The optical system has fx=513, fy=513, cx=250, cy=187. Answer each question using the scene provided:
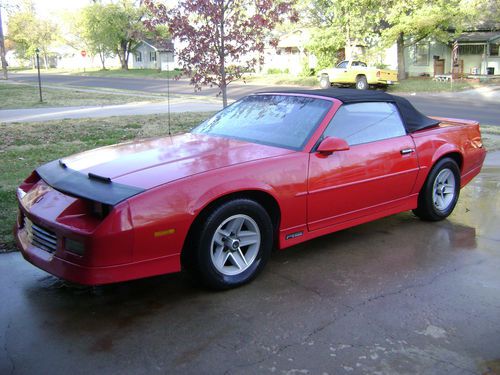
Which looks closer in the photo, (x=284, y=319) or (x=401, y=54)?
(x=284, y=319)

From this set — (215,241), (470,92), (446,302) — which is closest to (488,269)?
(446,302)

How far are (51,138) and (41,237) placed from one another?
7105mm

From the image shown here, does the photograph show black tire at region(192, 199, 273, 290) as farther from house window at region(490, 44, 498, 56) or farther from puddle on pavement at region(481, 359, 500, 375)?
house window at region(490, 44, 498, 56)

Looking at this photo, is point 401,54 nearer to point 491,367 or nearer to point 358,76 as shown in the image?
point 358,76

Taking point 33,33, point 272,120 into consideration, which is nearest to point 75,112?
point 272,120

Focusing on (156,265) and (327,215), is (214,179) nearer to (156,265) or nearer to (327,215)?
(156,265)

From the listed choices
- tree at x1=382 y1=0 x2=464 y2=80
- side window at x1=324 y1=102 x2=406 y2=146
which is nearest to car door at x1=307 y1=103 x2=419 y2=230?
side window at x1=324 y1=102 x2=406 y2=146

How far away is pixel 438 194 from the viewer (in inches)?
220

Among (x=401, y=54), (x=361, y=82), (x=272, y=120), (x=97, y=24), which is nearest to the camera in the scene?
(x=272, y=120)

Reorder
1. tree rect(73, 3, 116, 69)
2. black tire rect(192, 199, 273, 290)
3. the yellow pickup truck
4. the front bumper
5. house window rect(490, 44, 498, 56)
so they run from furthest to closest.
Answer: tree rect(73, 3, 116, 69) → house window rect(490, 44, 498, 56) → the yellow pickup truck → black tire rect(192, 199, 273, 290) → the front bumper

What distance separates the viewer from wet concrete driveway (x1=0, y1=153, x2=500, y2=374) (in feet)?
9.70

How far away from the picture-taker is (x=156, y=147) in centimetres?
450

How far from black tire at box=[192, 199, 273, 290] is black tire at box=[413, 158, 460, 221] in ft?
7.14

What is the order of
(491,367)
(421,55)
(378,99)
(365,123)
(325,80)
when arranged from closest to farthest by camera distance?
(491,367), (365,123), (378,99), (325,80), (421,55)
